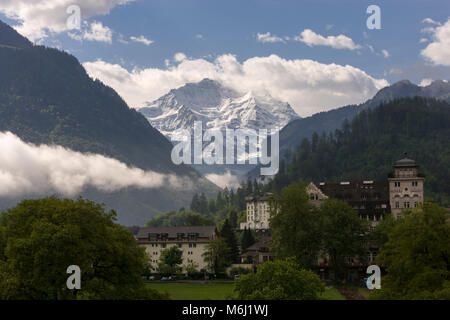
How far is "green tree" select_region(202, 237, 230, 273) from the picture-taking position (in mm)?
151625

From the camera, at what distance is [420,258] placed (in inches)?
2249

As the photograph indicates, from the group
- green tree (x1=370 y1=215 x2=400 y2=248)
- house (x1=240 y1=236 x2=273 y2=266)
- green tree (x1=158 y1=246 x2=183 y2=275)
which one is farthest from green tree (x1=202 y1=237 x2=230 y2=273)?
green tree (x1=370 y1=215 x2=400 y2=248)

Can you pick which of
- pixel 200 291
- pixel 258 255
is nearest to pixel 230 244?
pixel 258 255

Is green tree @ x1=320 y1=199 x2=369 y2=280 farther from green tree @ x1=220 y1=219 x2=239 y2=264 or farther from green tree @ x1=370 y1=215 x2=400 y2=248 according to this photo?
green tree @ x1=220 y1=219 x2=239 y2=264

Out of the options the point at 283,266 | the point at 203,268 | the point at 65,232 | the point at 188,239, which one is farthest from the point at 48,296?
the point at 188,239

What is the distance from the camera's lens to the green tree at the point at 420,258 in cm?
5441

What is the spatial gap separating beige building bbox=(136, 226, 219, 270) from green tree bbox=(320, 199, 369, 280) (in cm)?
4795

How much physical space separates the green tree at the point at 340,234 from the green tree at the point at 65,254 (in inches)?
2752

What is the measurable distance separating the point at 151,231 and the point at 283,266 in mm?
124157

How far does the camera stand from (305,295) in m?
55.1

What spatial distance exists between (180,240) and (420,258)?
4665 inches

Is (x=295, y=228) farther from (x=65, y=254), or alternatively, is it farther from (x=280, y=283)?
(x=65, y=254)
